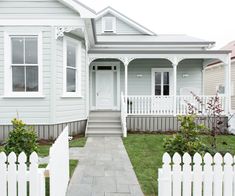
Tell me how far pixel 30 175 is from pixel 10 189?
40 centimetres

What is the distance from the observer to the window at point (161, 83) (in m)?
15.5

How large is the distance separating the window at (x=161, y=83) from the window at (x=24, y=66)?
7.66m

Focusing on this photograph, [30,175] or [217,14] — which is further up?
[217,14]

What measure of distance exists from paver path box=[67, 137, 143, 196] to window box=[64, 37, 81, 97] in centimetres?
302

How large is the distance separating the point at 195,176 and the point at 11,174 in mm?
2460

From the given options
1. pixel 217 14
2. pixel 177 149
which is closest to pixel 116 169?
pixel 177 149

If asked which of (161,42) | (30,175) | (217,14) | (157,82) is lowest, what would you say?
(30,175)

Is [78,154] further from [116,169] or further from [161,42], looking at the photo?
[161,42]

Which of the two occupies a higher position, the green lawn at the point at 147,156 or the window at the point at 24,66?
the window at the point at 24,66

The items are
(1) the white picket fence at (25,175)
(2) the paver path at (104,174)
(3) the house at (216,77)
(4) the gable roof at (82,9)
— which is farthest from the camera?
(3) the house at (216,77)

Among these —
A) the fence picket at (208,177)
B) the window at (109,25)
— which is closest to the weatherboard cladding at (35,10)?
the fence picket at (208,177)

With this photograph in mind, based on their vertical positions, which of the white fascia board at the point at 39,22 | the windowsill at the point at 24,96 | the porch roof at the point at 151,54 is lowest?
the windowsill at the point at 24,96

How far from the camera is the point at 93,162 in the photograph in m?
6.84

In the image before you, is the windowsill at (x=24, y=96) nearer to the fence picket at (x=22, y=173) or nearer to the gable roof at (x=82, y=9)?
the gable roof at (x=82, y=9)
